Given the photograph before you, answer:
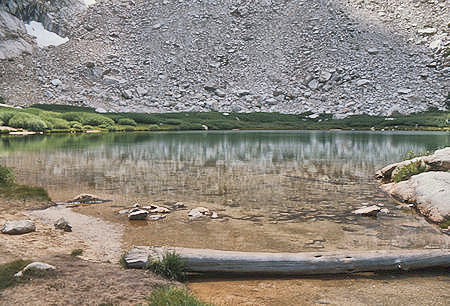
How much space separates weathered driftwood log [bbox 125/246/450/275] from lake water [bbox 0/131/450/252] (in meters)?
1.56

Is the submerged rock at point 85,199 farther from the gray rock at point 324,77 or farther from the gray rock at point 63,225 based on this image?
the gray rock at point 324,77

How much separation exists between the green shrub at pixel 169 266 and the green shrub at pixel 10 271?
7.47 ft

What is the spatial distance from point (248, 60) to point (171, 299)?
100916 millimetres

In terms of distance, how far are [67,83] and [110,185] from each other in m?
82.1

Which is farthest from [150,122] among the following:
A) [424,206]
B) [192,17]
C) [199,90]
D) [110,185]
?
[424,206]

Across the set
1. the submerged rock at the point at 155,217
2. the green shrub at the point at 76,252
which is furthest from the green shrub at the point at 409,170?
the green shrub at the point at 76,252

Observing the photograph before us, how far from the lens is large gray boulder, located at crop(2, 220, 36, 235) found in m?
9.59

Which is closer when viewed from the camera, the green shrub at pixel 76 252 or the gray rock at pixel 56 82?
the green shrub at pixel 76 252

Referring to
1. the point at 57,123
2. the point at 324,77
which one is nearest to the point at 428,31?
the point at 324,77

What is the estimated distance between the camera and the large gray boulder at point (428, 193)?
40.3ft

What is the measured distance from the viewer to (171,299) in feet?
18.3

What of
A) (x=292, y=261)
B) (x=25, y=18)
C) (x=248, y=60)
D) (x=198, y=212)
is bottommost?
(x=198, y=212)

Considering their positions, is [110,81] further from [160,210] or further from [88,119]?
[160,210]

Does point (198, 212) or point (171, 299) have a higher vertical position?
point (171, 299)
